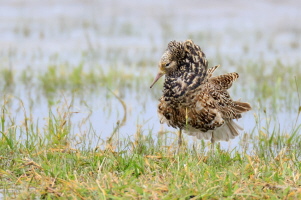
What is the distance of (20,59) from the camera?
39.1 feet

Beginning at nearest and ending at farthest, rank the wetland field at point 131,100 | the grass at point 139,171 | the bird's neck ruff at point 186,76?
the grass at point 139,171, the wetland field at point 131,100, the bird's neck ruff at point 186,76

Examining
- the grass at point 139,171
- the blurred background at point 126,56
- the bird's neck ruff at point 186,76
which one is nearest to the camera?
the grass at point 139,171

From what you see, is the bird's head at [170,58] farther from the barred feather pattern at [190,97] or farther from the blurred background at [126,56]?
the blurred background at [126,56]

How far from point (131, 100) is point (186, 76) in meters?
3.18

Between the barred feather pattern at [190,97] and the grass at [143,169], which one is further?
the barred feather pattern at [190,97]

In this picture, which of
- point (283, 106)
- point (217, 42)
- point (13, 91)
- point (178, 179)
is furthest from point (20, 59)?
point (178, 179)

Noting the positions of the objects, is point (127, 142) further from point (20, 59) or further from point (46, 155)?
point (20, 59)

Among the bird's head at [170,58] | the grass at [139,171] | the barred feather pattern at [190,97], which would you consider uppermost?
the bird's head at [170,58]

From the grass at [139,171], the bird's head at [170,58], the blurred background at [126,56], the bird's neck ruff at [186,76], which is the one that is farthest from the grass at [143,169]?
the bird's head at [170,58]

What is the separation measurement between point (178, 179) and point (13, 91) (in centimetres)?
513

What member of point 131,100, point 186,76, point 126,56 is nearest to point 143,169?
point 186,76

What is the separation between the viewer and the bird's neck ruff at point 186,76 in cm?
629

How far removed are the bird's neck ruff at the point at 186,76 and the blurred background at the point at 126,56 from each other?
0.67 metres

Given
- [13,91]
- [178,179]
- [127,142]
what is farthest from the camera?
[13,91]
